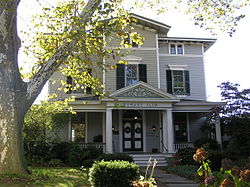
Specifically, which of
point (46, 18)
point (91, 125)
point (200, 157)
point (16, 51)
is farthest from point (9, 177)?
point (91, 125)

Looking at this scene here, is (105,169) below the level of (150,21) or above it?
below

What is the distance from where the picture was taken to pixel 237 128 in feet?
49.1

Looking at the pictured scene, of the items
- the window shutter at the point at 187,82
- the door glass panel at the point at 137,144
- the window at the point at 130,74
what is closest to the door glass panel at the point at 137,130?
the door glass panel at the point at 137,144

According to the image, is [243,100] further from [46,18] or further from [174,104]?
[46,18]

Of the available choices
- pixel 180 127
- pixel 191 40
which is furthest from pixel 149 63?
pixel 180 127

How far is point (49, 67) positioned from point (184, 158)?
28.1 feet

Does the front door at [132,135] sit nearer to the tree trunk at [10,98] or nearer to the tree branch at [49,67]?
the tree branch at [49,67]

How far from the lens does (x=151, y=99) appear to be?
16031mm

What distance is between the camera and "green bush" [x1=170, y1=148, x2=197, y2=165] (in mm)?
13516

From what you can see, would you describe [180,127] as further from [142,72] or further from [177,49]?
[177,49]

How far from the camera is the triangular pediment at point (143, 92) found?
1612 cm

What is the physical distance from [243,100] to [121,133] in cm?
788

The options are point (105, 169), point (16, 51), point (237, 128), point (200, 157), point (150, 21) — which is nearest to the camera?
point (200, 157)

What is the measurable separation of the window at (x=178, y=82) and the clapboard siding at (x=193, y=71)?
0.36 meters
